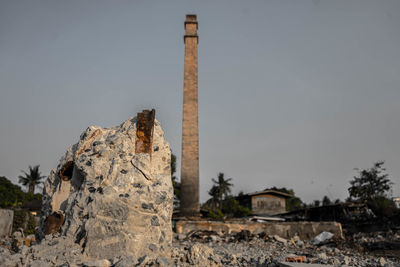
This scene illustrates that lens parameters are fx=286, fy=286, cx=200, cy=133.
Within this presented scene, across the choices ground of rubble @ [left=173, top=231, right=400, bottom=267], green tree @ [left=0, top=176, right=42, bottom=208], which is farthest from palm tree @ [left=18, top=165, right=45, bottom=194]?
ground of rubble @ [left=173, top=231, right=400, bottom=267]

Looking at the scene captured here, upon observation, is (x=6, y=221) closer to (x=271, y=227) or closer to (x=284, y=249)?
(x=271, y=227)

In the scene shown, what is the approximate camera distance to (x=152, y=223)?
3547 mm

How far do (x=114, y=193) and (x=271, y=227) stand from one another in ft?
Answer: 24.7

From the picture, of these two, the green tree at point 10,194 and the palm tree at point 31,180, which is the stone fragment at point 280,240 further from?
the palm tree at point 31,180

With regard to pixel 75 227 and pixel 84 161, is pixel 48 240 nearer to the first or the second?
pixel 75 227

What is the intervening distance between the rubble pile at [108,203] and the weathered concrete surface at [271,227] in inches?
229

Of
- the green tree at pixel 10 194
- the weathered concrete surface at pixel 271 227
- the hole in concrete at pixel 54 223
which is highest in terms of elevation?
the green tree at pixel 10 194

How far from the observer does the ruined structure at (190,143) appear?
1354cm

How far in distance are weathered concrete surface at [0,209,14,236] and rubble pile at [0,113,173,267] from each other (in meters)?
7.34

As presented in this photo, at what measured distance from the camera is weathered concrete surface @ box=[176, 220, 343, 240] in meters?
9.40

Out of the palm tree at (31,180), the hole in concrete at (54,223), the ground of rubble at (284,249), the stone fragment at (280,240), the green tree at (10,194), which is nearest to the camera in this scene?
the hole in concrete at (54,223)

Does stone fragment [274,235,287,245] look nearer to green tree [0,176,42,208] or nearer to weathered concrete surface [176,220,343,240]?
weathered concrete surface [176,220,343,240]

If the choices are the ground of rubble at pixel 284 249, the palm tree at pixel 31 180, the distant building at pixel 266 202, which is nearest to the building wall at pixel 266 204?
the distant building at pixel 266 202

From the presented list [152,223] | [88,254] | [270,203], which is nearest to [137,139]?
[152,223]
